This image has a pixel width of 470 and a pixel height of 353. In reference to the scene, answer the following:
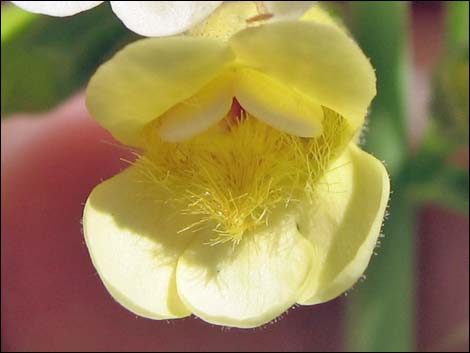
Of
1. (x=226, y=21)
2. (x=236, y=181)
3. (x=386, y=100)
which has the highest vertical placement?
(x=226, y=21)

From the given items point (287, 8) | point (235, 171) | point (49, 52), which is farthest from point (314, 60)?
point (49, 52)

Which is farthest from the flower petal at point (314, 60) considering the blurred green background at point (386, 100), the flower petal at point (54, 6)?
the blurred green background at point (386, 100)

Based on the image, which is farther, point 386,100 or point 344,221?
point 386,100

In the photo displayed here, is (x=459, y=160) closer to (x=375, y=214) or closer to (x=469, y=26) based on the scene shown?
(x=469, y=26)

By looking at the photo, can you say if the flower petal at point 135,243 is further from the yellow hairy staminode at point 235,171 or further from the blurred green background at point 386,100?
the blurred green background at point 386,100

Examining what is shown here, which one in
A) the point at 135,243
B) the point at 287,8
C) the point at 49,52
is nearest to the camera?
the point at 287,8

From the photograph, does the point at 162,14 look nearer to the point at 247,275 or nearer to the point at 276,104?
the point at 276,104
